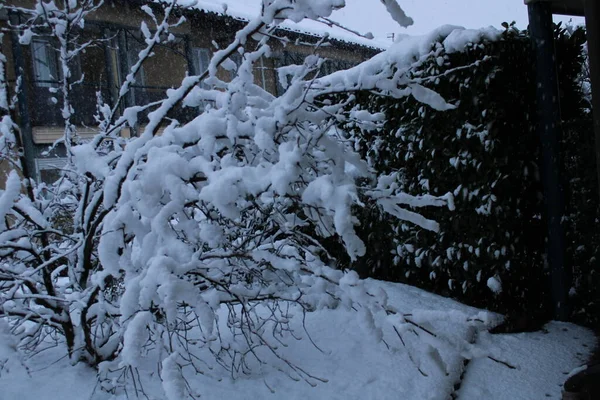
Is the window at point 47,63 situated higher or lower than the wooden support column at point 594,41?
lower

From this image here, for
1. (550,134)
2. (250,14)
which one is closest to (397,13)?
(550,134)

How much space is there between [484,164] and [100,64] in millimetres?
12189

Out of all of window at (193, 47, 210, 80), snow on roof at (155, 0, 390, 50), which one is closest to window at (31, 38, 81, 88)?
snow on roof at (155, 0, 390, 50)

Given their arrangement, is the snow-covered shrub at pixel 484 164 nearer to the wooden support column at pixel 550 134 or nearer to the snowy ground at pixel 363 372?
the wooden support column at pixel 550 134

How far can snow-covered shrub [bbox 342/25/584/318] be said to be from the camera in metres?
3.77

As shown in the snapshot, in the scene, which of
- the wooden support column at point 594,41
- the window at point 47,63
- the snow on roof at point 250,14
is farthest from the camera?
the snow on roof at point 250,14

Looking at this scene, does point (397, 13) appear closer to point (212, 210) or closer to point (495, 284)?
point (212, 210)

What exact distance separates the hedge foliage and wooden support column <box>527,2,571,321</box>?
2.9 inches

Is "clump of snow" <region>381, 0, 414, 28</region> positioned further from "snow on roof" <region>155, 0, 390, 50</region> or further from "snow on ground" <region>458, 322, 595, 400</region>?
"snow on roof" <region>155, 0, 390, 50</region>

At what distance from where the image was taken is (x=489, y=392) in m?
2.88

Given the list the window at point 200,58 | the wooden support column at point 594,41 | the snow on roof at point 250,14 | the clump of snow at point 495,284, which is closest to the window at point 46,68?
the snow on roof at point 250,14

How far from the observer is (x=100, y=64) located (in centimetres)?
1341

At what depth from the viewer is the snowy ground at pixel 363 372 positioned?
2514 mm

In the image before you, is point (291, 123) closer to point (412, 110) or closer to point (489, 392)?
point (489, 392)
